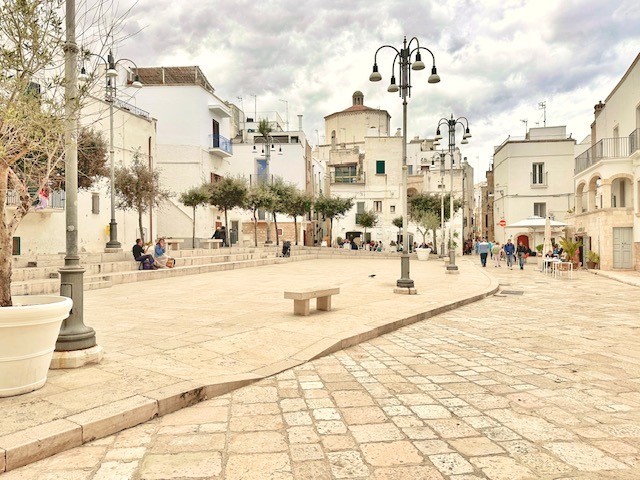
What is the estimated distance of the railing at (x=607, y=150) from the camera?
23.5m

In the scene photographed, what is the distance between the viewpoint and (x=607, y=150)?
82.7ft

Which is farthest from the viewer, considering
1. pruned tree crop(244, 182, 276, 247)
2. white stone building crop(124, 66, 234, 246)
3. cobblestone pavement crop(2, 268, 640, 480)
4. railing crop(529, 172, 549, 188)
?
railing crop(529, 172, 549, 188)

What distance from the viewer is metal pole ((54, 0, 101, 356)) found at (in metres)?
4.71

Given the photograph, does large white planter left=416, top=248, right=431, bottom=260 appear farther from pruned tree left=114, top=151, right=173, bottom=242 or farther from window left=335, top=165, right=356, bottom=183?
window left=335, top=165, right=356, bottom=183

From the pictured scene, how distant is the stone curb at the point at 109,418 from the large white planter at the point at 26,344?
76cm

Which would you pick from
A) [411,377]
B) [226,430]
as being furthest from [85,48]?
[411,377]

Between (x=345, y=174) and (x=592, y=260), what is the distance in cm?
3229

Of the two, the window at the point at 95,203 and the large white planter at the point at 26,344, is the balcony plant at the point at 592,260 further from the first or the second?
the large white planter at the point at 26,344

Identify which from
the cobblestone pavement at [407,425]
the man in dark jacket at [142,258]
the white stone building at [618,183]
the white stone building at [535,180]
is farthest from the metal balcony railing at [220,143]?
the cobblestone pavement at [407,425]

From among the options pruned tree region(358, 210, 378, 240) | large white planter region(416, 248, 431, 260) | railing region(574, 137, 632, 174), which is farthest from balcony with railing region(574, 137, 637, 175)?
pruned tree region(358, 210, 378, 240)

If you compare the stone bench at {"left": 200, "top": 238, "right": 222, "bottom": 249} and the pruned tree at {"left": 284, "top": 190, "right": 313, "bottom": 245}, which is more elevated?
the pruned tree at {"left": 284, "top": 190, "right": 313, "bottom": 245}

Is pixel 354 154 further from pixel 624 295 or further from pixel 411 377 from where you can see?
pixel 411 377

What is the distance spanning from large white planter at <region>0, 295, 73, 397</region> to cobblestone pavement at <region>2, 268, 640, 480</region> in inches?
40.8

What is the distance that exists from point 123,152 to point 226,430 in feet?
84.4
